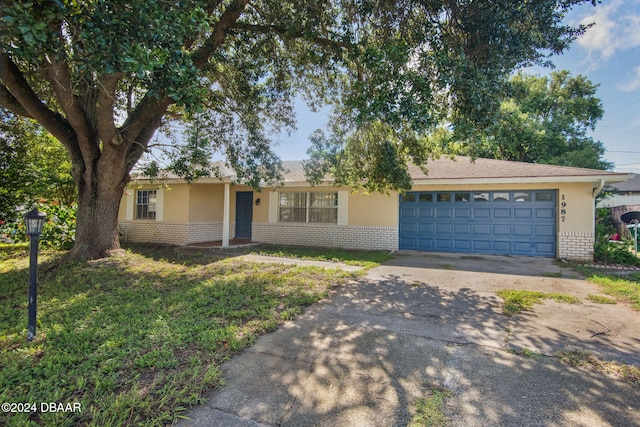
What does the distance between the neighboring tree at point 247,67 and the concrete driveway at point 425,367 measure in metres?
3.18

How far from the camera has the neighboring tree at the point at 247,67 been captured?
3.35 m

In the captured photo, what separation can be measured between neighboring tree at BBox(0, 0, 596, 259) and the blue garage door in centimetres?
328

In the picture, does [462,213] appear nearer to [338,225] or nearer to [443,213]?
[443,213]

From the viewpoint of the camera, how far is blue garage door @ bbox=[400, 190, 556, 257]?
9.65 meters

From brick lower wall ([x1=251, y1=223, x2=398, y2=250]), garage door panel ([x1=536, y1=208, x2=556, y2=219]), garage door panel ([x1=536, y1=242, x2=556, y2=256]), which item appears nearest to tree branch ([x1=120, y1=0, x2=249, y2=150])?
brick lower wall ([x1=251, y1=223, x2=398, y2=250])

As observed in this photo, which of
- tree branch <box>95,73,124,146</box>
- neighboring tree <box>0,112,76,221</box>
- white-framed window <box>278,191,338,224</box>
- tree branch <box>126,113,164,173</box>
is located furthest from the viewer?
white-framed window <box>278,191,338,224</box>

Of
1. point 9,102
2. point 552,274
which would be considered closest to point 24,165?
point 9,102

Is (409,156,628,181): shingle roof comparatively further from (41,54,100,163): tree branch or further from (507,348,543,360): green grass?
(41,54,100,163): tree branch

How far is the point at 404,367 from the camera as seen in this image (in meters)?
2.93

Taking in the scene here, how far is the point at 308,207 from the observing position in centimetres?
1235

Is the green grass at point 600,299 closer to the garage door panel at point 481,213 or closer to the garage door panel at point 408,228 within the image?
the garage door panel at point 481,213

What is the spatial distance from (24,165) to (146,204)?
399 cm

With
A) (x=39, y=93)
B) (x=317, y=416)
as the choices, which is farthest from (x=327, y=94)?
(x=317, y=416)

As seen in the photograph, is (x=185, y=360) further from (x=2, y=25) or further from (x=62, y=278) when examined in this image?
(x=62, y=278)
